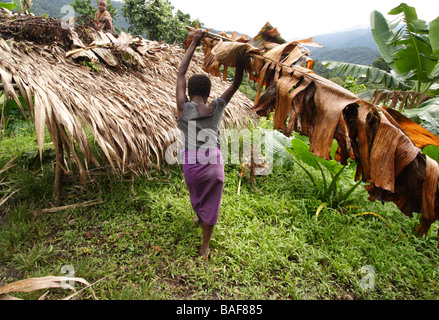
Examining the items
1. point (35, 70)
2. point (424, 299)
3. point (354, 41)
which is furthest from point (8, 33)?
point (354, 41)

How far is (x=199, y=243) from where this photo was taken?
7.72 ft

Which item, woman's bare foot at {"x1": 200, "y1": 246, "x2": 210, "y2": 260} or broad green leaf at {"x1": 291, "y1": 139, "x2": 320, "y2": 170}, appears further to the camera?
broad green leaf at {"x1": 291, "y1": 139, "x2": 320, "y2": 170}

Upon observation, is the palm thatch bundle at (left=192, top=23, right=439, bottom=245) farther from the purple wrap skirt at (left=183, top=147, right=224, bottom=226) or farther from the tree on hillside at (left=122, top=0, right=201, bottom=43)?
the tree on hillside at (left=122, top=0, right=201, bottom=43)

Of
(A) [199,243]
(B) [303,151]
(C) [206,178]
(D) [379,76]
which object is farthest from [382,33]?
(A) [199,243]

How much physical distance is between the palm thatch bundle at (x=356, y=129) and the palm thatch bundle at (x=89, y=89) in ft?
4.60

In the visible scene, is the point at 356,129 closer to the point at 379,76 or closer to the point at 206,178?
the point at 206,178

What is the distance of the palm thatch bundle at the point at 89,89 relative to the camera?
6.87ft

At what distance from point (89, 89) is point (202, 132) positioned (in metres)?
1.65

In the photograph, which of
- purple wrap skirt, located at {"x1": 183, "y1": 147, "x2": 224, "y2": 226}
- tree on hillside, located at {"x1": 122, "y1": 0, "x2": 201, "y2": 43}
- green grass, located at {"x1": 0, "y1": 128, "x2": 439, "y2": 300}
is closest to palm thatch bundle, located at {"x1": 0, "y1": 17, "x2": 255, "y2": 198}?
green grass, located at {"x1": 0, "y1": 128, "x2": 439, "y2": 300}

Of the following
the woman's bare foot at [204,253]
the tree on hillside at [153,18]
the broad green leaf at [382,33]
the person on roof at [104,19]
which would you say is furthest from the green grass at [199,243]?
the tree on hillside at [153,18]

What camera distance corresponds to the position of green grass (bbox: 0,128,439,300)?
1954 millimetres

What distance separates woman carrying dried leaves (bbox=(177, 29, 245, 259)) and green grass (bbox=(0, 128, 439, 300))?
59 centimetres

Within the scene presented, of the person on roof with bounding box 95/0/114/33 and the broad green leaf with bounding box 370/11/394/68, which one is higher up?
the person on roof with bounding box 95/0/114/33

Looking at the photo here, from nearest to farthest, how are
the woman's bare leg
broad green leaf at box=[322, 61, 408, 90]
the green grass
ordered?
the green grass < the woman's bare leg < broad green leaf at box=[322, 61, 408, 90]
